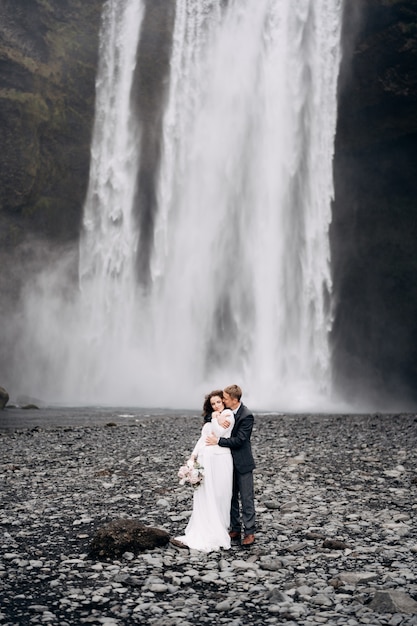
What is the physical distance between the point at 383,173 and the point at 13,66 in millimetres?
27558

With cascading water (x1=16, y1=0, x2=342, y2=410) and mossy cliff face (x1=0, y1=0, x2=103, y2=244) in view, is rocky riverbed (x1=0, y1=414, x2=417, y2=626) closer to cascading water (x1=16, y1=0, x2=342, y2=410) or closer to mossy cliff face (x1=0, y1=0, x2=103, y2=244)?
cascading water (x1=16, y1=0, x2=342, y2=410)

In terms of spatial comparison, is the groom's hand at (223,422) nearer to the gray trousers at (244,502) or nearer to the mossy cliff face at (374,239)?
the gray trousers at (244,502)

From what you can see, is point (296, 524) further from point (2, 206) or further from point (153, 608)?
point (2, 206)

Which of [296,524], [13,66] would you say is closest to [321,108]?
[13,66]

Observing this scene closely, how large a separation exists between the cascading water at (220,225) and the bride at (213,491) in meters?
30.7

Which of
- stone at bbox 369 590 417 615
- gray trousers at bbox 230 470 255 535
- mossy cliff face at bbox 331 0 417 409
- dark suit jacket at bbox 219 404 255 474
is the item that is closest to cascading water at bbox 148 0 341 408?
mossy cliff face at bbox 331 0 417 409

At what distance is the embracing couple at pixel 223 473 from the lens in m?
7.85

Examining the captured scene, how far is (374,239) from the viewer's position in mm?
45844

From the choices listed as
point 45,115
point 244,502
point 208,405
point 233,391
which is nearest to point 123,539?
point 244,502

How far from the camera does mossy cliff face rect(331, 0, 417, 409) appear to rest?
4356 centimetres

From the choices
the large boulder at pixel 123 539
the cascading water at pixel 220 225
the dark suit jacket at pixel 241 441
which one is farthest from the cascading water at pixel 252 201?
the large boulder at pixel 123 539

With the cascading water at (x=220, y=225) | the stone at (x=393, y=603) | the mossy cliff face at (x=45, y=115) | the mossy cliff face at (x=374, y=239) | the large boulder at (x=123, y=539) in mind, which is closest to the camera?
the stone at (x=393, y=603)

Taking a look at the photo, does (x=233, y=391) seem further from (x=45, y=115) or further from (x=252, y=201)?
(x=45, y=115)

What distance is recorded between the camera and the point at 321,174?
4209 cm
